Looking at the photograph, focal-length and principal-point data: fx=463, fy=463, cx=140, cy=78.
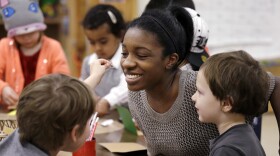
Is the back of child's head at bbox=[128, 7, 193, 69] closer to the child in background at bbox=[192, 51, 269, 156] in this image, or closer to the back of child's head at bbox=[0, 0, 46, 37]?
the child in background at bbox=[192, 51, 269, 156]

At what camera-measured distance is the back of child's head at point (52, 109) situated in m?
1.06

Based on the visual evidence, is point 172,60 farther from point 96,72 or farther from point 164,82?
point 96,72

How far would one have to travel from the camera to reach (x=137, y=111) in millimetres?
1577

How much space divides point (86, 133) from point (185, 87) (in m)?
0.41

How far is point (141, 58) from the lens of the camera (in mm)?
1368

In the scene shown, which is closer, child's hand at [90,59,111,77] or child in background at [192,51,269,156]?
child in background at [192,51,269,156]

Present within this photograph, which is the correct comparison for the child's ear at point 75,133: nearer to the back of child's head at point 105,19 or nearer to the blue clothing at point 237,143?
the blue clothing at point 237,143

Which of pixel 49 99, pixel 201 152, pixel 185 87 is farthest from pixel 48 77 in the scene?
pixel 201 152

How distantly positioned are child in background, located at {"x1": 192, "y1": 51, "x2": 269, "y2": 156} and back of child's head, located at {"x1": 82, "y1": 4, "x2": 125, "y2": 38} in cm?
116

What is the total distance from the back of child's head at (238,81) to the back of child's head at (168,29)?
18 cm

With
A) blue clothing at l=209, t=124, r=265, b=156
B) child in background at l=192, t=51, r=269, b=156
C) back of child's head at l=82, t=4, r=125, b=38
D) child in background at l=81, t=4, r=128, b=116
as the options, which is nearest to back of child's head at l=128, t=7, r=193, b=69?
child in background at l=192, t=51, r=269, b=156

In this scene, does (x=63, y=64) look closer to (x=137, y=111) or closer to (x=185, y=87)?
(x=137, y=111)

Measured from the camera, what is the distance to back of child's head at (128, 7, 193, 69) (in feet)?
4.50

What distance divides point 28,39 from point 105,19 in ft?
1.32
